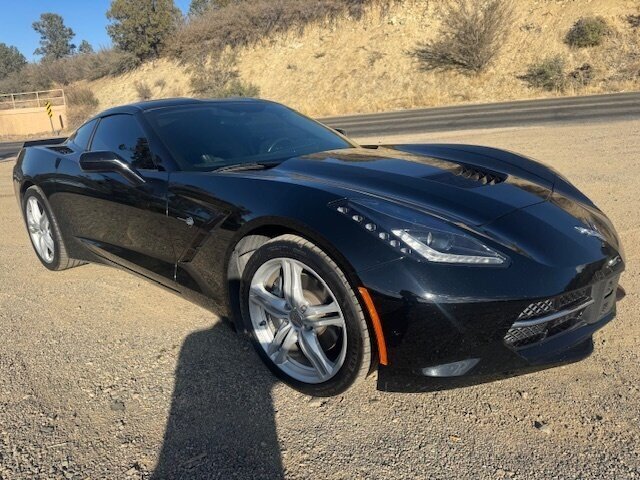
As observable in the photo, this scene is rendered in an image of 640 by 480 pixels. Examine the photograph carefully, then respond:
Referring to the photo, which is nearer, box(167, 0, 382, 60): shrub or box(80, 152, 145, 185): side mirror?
box(80, 152, 145, 185): side mirror

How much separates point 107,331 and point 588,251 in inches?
110

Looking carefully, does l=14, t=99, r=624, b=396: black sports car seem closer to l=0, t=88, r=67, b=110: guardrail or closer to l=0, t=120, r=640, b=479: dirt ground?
l=0, t=120, r=640, b=479: dirt ground

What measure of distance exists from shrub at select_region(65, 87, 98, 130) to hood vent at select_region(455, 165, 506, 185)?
132 feet

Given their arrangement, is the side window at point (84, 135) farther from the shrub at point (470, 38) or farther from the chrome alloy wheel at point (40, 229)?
the shrub at point (470, 38)

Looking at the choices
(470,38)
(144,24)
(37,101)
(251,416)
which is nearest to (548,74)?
(470,38)

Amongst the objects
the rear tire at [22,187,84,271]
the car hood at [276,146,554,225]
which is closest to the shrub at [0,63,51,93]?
the rear tire at [22,187,84,271]

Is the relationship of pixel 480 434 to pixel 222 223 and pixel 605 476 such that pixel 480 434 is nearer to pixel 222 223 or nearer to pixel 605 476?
pixel 605 476

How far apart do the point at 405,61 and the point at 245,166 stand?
28667 mm

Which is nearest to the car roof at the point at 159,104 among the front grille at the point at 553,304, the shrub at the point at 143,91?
the front grille at the point at 553,304

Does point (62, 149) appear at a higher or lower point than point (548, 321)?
higher

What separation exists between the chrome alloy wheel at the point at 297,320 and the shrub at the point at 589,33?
2862 centimetres

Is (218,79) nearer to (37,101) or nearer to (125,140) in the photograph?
(37,101)

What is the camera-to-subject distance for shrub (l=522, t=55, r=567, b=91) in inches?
956

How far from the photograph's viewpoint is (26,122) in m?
38.3
